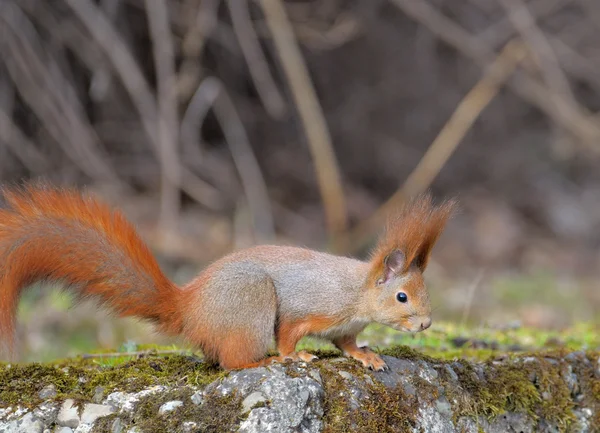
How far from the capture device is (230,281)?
293 centimetres

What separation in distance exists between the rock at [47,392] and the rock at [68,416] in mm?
79

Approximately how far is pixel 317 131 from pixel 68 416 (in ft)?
12.5

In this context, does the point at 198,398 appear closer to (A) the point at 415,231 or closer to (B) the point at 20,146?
(A) the point at 415,231

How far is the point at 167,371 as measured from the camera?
2.91 meters

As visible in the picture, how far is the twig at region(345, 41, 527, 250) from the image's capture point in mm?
7148

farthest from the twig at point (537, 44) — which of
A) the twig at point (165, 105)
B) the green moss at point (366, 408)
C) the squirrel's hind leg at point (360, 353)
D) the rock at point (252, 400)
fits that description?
the rock at point (252, 400)

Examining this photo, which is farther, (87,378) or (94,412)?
(87,378)

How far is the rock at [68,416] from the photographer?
102 inches

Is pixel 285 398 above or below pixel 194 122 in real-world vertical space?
below

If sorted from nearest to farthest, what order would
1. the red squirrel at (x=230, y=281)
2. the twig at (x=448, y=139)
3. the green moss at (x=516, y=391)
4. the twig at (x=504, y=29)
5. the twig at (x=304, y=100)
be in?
the red squirrel at (x=230, y=281)
the green moss at (x=516, y=391)
the twig at (x=304, y=100)
the twig at (x=448, y=139)
the twig at (x=504, y=29)

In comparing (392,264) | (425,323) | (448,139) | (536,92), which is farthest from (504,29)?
(425,323)

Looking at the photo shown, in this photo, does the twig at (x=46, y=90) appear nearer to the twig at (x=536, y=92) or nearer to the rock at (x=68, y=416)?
the twig at (x=536, y=92)

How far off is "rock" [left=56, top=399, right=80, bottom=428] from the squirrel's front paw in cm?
97

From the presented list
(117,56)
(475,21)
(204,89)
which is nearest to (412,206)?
(117,56)
